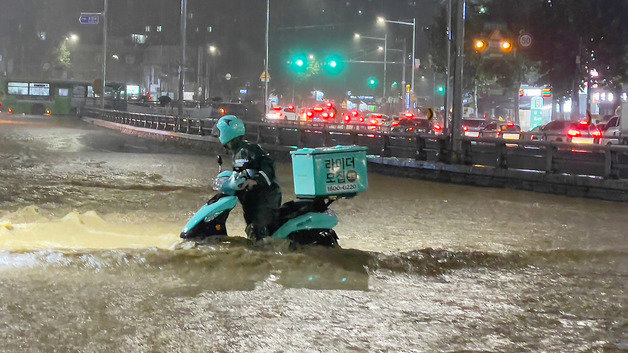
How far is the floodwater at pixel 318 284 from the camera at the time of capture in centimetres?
607

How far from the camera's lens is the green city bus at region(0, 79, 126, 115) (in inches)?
3167

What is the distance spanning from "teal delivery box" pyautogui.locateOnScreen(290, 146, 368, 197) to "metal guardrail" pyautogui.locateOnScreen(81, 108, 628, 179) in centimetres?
1216

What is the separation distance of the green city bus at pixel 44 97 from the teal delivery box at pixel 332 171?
7284 cm

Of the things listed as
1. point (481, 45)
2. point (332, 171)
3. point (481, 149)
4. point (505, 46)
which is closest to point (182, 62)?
point (481, 45)

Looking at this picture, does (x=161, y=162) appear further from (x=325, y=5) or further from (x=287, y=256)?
(x=325, y=5)

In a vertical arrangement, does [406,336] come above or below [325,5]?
below

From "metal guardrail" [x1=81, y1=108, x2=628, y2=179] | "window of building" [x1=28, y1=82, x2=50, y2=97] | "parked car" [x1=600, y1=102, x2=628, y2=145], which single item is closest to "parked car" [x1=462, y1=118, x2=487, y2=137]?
"parked car" [x1=600, y1=102, x2=628, y2=145]

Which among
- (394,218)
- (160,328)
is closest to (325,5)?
(394,218)

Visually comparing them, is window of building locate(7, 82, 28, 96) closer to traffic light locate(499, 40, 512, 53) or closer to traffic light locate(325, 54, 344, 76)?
traffic light locate(325, 54, 344, 76)

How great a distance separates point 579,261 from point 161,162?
17.4 m

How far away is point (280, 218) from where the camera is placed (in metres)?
8.89

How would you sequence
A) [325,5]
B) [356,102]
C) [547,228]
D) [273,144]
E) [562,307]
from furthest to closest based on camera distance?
[325,5] → [356,102] → [273,144] → [547,228] → [562,307]

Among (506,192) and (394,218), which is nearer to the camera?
(394,218)

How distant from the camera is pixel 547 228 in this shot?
13023 millimetres
